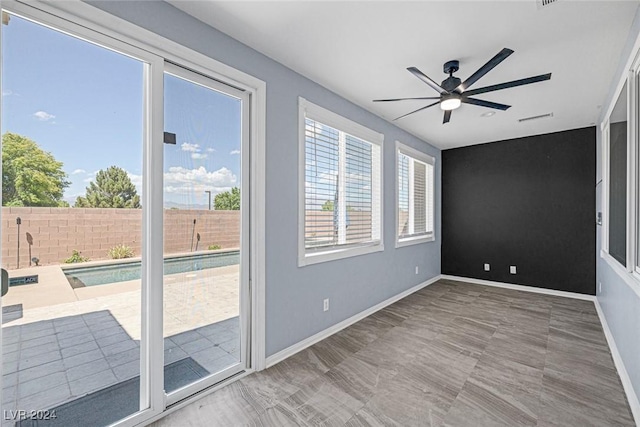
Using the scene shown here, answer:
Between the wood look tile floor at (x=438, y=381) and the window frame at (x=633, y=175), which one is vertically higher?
the window frame at (x=633, y=175)

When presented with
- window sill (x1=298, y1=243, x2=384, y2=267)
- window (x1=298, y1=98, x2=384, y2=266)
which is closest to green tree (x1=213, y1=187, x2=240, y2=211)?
window (x1=298, y1=98, x2=384, y2=266)

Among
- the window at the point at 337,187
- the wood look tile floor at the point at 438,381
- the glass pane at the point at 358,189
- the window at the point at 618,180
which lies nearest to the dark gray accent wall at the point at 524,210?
the wood look tile floor at the point at 438,381

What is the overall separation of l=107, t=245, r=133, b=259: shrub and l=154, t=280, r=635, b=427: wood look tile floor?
1.07 meters

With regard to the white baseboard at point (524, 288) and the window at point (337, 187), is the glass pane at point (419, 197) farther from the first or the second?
the window at point (337, 187)

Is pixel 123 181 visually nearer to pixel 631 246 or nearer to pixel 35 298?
pixel 35 298

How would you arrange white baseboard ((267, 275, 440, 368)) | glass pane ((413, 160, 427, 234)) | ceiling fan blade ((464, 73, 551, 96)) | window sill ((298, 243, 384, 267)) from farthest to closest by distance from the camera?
1. glass pane ((413, 160, 427, 234))
2. window sill ((298, 243, 384, 267))
3. white baseboard ((267, 275, 440, 368))
4. ceiling fan blade ((464, 73, 551, 96))

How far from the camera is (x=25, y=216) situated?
4.82ft

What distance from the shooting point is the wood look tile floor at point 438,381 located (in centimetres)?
191

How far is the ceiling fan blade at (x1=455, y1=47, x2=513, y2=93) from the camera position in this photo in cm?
200

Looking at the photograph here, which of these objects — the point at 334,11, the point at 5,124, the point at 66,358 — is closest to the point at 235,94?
the point at 334,11

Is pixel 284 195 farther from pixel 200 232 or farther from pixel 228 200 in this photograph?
pixel 200 232

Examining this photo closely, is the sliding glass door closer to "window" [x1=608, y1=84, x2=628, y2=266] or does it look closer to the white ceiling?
the white ceiling

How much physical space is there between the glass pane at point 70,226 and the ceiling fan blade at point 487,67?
2.36m

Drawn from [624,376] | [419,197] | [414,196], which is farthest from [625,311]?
[419,197]
